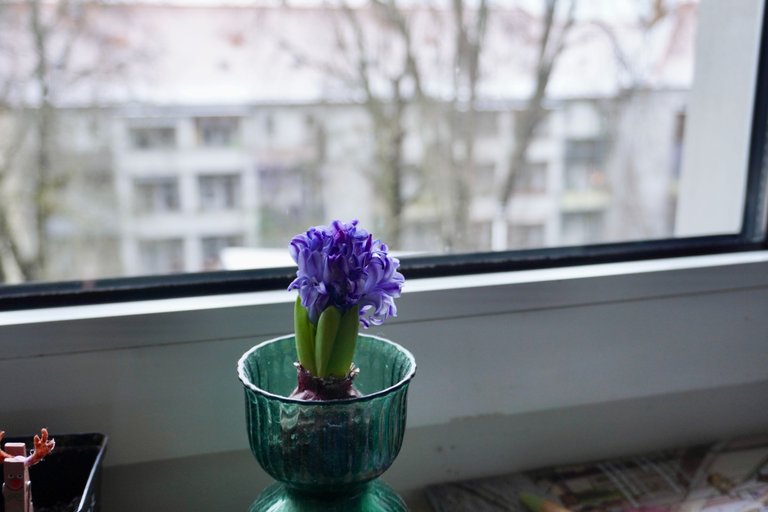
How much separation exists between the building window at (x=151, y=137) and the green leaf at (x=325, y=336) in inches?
15.1

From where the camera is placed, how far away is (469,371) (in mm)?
731

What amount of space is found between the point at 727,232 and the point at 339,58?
538 millimetres

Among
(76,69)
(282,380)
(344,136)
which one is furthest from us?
(344,136)

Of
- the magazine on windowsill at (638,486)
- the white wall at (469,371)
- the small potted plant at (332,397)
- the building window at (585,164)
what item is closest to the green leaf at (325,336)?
the small potted plant at (332,397)

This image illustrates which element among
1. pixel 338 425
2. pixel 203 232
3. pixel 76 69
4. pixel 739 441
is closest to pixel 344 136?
pixel 203 232

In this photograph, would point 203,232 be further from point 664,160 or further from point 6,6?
point 664,160

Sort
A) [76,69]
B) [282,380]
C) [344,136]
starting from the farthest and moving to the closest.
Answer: [344,136]
[76,69]
[282,380]

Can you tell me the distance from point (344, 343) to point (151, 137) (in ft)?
1.33

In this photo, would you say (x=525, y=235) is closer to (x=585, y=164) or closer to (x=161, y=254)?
(x=585, y=164)

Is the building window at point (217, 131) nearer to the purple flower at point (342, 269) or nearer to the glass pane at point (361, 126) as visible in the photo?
the glass pane at point (361, 126)

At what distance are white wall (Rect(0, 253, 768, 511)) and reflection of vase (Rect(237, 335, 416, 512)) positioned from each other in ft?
0.42

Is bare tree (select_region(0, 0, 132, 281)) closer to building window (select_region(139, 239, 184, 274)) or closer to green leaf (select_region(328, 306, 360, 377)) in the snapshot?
building window (select_region(139, 239, 184, 274))

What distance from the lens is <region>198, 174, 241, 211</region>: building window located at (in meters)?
0.81

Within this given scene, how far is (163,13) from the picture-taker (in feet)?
2.48
